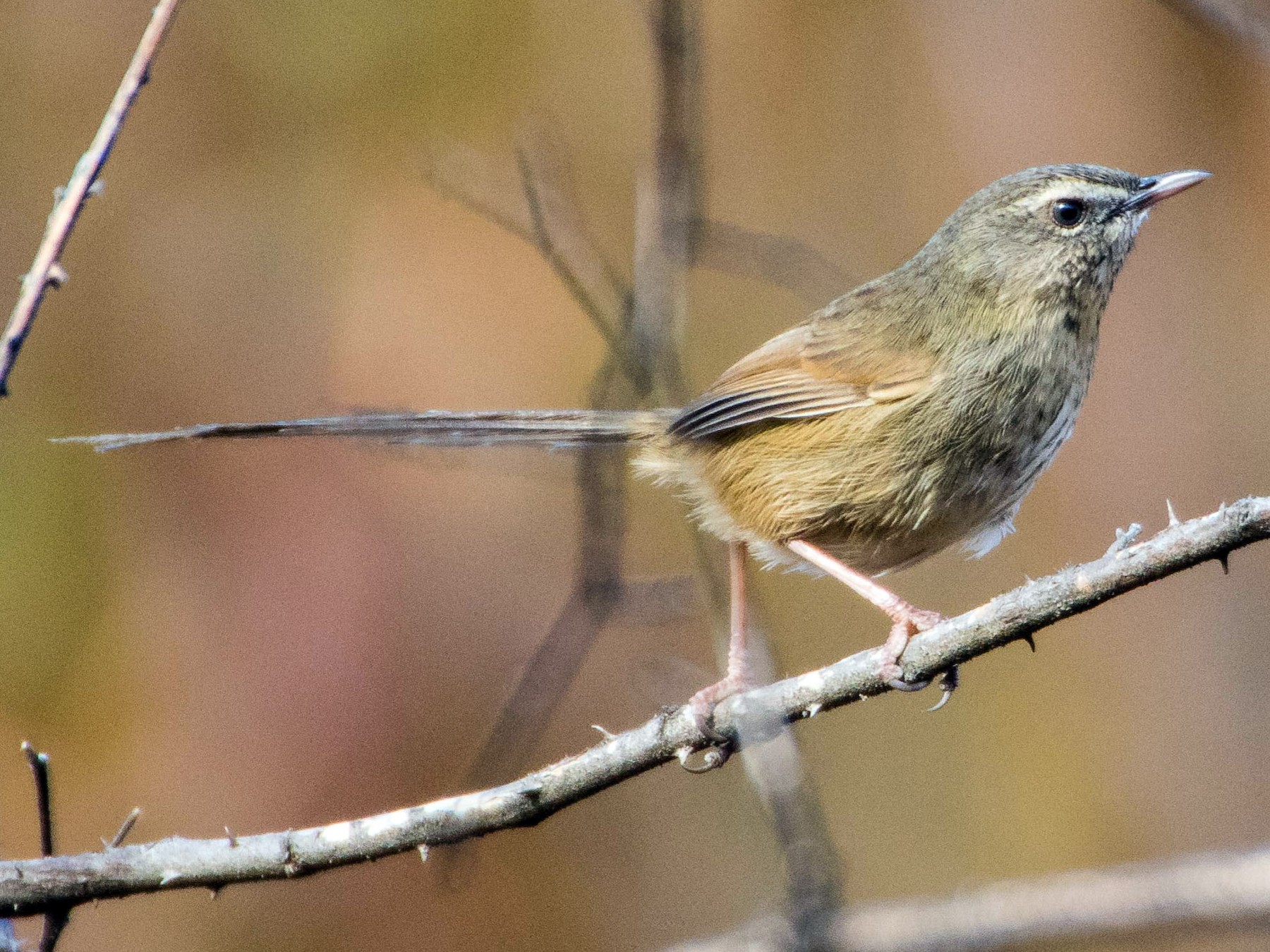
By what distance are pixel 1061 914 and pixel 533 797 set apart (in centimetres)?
170

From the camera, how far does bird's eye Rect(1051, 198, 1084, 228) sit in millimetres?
4012

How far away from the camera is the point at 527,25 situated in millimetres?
6832

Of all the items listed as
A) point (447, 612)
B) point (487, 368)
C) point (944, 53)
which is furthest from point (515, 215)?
point (944, 53)

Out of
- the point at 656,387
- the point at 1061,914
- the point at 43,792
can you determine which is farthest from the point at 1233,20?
the point at 43,792

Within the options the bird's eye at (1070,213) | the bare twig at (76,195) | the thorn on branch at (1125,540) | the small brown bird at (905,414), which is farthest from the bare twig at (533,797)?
the bird's eye at (1070,213)

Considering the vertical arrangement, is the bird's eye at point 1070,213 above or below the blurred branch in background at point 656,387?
above

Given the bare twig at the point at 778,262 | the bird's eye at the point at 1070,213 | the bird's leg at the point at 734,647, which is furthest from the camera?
the bare twig at the point at 778,262

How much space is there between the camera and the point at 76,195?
231cm

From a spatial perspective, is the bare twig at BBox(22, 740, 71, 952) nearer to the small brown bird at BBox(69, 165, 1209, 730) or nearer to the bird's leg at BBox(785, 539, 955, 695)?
the small brown bird at BBox(69, 165, 1209, 730)

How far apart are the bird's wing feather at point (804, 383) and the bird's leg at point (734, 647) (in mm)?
454

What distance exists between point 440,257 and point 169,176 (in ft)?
4.68

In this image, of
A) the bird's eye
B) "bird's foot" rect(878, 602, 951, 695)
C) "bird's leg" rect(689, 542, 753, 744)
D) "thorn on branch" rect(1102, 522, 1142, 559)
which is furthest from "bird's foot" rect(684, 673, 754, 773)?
the bird's eye

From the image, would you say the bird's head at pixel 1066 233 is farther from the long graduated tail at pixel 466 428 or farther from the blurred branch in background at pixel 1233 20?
the long graduated tail at pixel 466 428

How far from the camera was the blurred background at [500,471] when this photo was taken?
557 centimetres
